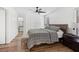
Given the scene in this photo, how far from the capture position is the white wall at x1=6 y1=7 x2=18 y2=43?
178 centimetres

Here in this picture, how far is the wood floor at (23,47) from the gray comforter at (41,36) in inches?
3.5

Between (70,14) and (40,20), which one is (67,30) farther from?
(40,20)

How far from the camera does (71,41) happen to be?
5.99 feet

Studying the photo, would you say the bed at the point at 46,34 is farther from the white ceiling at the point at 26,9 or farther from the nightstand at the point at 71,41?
the white ceiling at the point at 26,9

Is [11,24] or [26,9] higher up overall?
[26,9]

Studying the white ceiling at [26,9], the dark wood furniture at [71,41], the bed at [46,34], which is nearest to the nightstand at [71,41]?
the dark wood furniture at [71,41]

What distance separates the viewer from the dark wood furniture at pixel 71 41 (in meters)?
1.75

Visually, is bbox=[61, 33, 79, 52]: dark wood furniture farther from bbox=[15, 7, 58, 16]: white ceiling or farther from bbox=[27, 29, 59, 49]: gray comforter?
bbox=[15, 7, 58, 16]: white ceiling

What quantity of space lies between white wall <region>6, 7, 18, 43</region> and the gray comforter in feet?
0.94

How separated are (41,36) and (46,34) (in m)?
0.10

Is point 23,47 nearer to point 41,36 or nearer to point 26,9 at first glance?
point 41,36

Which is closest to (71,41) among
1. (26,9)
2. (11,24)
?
(26,9)

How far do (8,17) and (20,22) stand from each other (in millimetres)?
228
